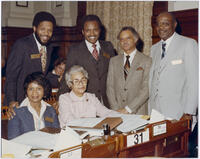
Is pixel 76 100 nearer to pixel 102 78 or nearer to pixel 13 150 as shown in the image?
pixel 102 78

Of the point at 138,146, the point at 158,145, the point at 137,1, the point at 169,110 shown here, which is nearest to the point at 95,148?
the point at 138,146

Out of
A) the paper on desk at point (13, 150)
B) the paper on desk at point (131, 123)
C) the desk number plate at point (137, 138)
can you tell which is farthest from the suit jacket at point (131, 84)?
the paper on desk at point (13, 150)

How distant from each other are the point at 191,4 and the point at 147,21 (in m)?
0.72

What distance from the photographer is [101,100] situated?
3133 mm

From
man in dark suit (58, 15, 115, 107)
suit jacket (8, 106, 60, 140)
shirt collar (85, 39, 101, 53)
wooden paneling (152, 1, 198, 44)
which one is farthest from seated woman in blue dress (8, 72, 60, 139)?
wooden paneling (152, 1, 198, 44)

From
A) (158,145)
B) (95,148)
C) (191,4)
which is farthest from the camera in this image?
(191,4)

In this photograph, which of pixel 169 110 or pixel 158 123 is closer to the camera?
pixel 158 123

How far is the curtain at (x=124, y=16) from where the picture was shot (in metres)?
4.18

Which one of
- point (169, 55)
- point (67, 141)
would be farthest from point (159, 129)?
point (169, 55)

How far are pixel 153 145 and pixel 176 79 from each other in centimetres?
88

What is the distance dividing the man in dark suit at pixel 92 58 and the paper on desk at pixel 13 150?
146 cm

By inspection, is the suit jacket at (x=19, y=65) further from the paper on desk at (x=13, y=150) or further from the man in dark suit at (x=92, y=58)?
the paper on desk at (x=13, y=150)

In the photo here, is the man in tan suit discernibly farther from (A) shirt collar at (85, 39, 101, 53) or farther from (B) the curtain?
(B) the curtain

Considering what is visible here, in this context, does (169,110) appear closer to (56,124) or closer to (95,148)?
(56,124)
